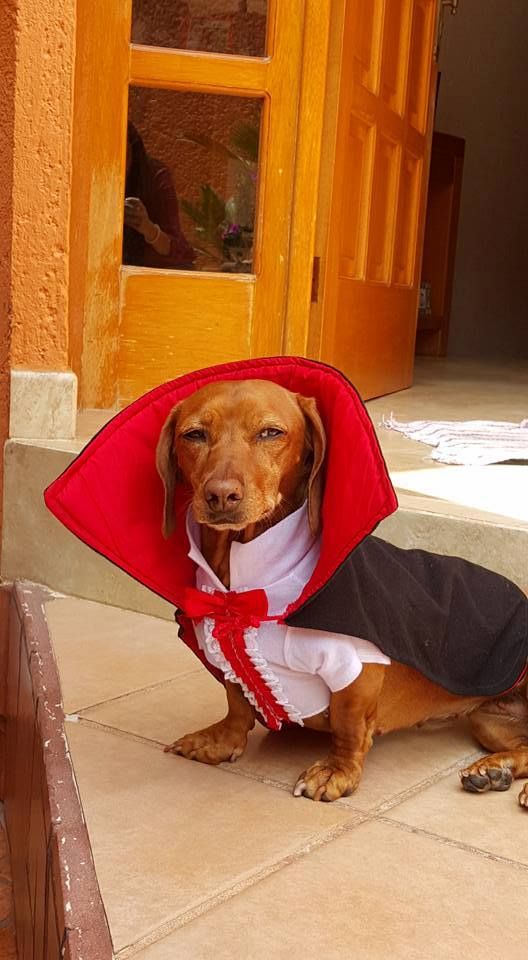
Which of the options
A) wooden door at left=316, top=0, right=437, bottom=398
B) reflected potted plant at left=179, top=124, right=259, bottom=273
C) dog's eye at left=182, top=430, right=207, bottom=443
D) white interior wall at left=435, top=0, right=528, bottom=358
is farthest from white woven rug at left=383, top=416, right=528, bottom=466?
white interior wall at left=435, top=0, right=528, bottom=358

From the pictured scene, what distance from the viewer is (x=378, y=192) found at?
4.10 m

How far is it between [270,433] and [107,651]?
3.26 feet

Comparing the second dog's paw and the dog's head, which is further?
the second dog's paw

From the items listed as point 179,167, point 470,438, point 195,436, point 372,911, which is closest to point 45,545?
point 179,167

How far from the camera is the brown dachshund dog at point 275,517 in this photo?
5.47ft

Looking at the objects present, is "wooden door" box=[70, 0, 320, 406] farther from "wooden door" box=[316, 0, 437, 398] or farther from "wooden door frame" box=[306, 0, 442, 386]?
"wooden door" box=[316, 0, 437, 398]

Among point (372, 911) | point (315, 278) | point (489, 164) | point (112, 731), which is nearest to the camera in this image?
point (372, 911)

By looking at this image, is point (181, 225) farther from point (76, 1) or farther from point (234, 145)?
point (76, 1)

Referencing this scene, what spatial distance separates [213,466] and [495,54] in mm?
7104

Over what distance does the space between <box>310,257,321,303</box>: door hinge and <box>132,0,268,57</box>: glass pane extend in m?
0.61

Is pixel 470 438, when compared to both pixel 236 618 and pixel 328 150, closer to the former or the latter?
pixel 328 150

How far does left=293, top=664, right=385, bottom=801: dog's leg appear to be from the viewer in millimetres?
1760

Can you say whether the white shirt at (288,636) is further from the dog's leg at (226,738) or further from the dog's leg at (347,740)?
the dog's leg at (226,738)

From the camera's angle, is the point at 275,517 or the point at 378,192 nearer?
the point at 275,517
